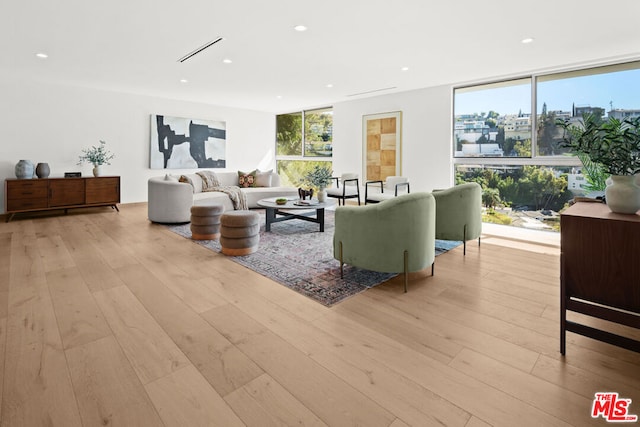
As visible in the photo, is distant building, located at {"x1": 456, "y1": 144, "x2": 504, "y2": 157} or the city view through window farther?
distant building, located at {"x1": 456, "y1": 144, "x2": 504, "y2": 157}

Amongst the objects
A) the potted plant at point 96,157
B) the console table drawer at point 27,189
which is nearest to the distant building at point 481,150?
the potted plant at point 96,157

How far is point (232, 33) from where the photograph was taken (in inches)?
154

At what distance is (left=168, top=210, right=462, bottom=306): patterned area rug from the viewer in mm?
2863

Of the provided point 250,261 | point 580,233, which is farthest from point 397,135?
point 580,233

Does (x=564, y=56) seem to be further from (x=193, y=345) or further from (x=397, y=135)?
(x=193, y=345)

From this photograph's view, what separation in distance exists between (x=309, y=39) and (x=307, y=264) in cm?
266

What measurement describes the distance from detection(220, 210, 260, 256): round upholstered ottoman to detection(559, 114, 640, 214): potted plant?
3018 millimetres

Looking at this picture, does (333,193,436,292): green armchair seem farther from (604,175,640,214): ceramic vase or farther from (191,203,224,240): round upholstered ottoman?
(191,203,224,240): round upholstered ottoman

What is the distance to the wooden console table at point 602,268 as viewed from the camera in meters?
1.74

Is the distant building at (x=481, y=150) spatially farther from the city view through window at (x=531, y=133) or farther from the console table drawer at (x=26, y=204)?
the console table drawer at (x=26, y=204)

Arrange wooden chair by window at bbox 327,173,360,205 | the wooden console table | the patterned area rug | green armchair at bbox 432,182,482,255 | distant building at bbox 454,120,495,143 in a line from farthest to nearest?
wooden chair by window at bbox 327,173,360,205
distant building at bbox 454,120,495,143
green armchair at bbox 432,182,482,255
the patterned area rug
the wooden console table

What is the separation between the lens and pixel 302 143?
31.6 feet

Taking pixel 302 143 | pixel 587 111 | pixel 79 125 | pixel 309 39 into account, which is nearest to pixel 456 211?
pixel 309 39

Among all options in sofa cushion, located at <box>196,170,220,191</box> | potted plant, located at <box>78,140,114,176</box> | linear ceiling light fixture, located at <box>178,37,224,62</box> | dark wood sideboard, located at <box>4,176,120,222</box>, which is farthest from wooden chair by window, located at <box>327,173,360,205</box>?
potted plant, located at <box>78,140,114,176</box>
